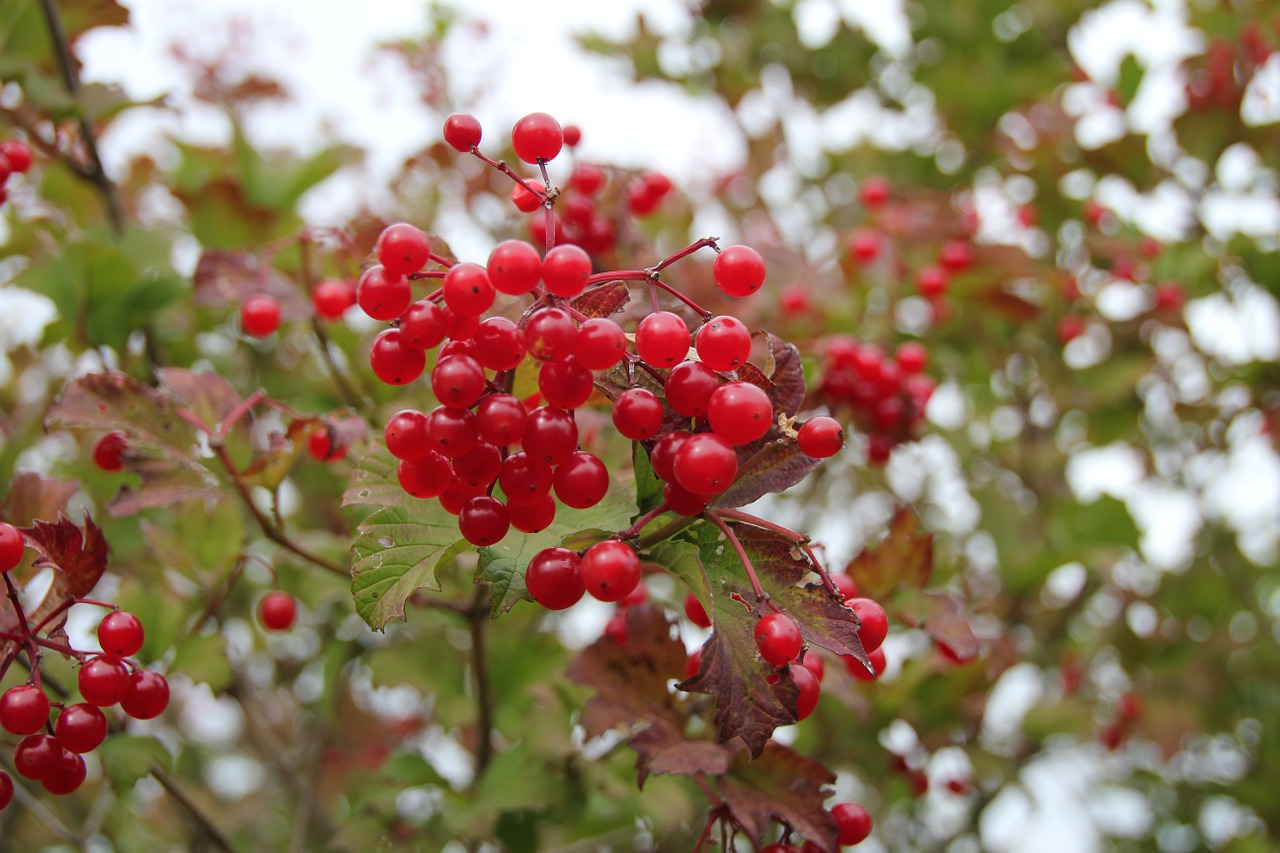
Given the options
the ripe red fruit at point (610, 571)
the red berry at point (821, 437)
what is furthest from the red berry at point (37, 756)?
the red berry at point (821, 437)

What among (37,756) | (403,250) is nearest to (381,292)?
(403,250)

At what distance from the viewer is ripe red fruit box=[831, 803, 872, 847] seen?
93 cm

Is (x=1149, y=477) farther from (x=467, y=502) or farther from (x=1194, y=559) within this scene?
(x=467, y=502)

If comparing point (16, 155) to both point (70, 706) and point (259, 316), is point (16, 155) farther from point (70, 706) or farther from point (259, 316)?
point (70, 706)

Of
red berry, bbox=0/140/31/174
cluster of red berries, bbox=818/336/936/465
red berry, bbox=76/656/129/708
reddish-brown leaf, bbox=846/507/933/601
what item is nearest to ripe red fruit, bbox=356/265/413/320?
red berry, bbox=76/656/129/708

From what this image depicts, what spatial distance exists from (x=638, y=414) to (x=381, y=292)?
262 millimetres

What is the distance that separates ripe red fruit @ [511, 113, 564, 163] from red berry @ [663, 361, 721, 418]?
0.24 metres

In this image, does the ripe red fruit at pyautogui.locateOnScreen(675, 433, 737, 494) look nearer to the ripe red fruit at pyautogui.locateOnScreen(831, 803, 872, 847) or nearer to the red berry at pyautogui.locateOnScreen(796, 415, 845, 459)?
the red berry at pyautogui.locateOnScreen(796, 415, 845, 459)

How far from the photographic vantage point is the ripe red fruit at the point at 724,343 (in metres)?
0.74

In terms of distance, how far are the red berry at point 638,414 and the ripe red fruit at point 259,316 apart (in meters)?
0.76

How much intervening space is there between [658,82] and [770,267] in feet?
3.40

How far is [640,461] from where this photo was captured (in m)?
0.84

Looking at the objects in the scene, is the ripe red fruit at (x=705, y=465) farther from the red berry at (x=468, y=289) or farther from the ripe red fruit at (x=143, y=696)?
the ripe red fruit at (x=143, y=696)

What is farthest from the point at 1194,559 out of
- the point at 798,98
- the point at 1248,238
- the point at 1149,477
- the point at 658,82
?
the point at 658,82
